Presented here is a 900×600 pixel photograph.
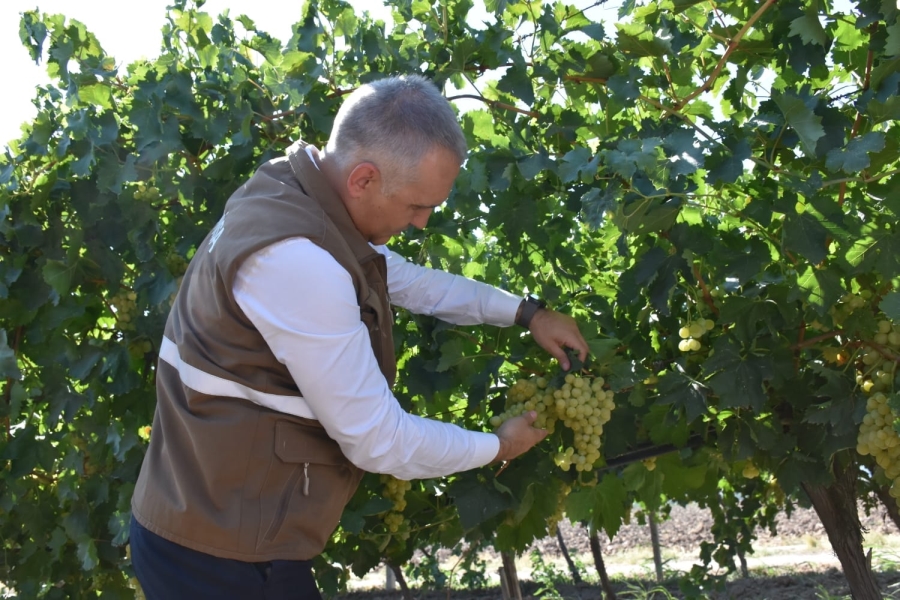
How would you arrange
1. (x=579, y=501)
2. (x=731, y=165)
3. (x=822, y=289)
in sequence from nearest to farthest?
(x=731, y=165), (x=822, y=289), (x=579, y=501)

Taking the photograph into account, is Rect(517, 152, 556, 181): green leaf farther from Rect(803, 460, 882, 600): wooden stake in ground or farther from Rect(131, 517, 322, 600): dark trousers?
Rect(803, 460, 882, 600): wooden stake in ground

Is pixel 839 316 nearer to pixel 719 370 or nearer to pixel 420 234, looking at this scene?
pixel 719 370

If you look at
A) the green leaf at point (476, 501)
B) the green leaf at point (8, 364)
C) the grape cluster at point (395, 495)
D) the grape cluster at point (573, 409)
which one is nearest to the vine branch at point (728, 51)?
the grape cluster at point (573, 409)

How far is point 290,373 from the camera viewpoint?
1905 millimetres

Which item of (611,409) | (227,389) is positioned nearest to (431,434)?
(227,389)

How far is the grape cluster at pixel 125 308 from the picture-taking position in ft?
10.6

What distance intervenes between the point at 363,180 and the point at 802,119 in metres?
0.98

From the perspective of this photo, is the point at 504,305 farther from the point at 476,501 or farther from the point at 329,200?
the point at 329,200

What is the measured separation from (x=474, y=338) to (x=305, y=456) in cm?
97

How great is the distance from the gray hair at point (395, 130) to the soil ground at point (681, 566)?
379 cm

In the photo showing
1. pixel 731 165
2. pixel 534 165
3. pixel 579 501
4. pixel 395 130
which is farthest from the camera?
pixel 579 501

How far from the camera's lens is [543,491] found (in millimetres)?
2773

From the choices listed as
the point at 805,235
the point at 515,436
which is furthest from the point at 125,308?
the point at 805,235

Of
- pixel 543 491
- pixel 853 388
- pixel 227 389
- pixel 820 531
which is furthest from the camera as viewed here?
pixel 820 531
